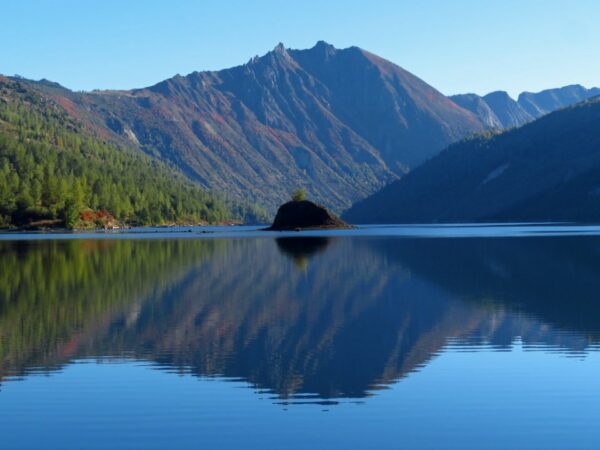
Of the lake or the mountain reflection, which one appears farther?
the mountain reflection

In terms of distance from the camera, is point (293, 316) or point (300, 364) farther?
point (293, 316)

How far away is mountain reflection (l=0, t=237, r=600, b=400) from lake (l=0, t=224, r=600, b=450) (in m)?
0.17

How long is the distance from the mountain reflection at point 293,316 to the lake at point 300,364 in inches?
6.5

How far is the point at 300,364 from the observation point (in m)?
35.8

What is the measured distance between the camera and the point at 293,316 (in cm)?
5169

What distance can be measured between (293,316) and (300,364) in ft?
52.3

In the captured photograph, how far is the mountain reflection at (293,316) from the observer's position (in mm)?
36438

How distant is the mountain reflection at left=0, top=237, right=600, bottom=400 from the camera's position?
3644 centimetres

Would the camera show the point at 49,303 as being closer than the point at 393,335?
No

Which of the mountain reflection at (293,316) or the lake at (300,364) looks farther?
the mountain reflection at (293,316)

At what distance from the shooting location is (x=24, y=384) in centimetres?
3222

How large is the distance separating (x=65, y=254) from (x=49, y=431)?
313 feet

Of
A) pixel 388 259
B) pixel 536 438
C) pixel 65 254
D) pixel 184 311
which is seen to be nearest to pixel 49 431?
pixel 536 438

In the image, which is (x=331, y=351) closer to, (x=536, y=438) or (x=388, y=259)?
(x=536, y=438)
